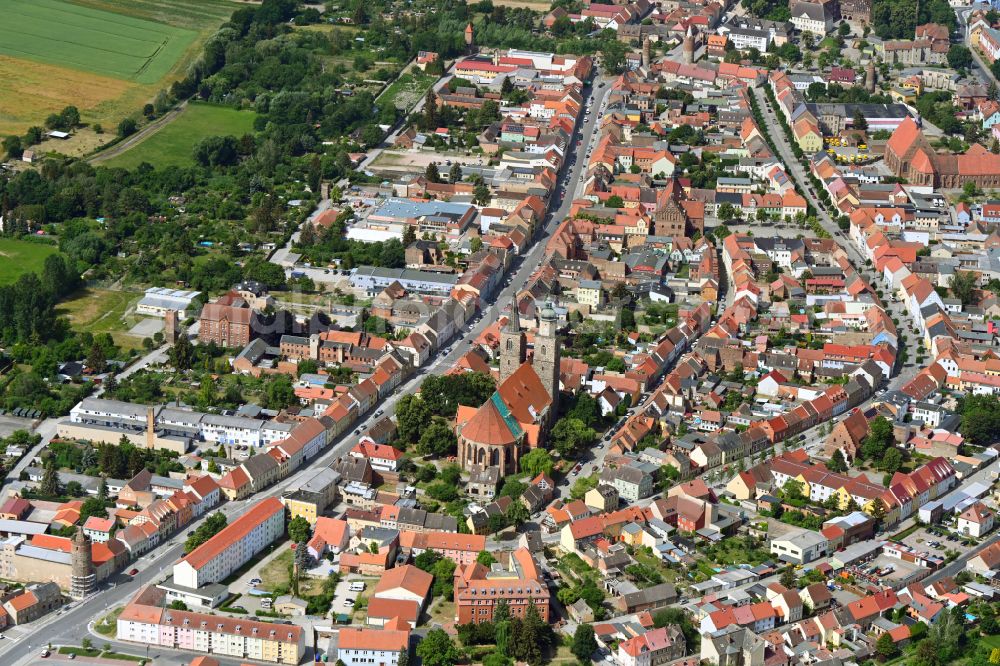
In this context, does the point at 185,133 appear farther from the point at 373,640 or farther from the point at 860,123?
the point at 373,640

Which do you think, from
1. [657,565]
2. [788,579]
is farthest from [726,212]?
[788,579]

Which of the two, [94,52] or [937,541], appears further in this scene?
[94,52]

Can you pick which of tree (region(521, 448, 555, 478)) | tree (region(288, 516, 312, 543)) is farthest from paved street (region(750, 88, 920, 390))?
tree (region(288, 516, 312, 543))

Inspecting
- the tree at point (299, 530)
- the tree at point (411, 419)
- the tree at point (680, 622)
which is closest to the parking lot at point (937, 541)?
the tree at point (680, 622)

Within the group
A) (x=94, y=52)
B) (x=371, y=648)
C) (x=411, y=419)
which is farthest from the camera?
(x=94, y=52)

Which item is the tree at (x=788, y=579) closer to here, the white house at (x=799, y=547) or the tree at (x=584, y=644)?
the white house at (x=799, y=547)

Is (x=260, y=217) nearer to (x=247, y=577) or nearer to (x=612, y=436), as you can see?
(x=612, y=436)

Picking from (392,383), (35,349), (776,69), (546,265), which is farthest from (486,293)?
(776,69)
